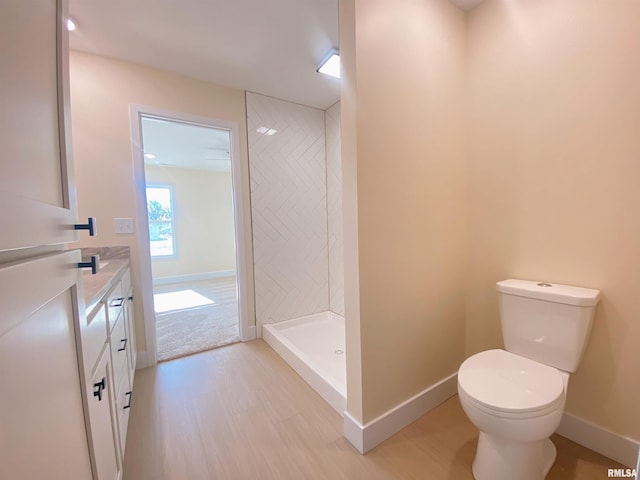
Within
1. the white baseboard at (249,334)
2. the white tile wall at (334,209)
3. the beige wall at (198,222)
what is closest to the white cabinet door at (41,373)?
the white baseboard at (249,334)

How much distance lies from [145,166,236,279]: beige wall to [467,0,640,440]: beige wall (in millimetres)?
4953

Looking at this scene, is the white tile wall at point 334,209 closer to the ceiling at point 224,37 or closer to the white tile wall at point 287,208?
the white tile wall at point 287,208

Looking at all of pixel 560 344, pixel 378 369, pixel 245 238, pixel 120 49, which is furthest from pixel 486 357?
pixel 120 49

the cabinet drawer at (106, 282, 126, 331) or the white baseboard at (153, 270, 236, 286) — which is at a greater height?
the cabinet drawer at (106, 282, 126, 331)

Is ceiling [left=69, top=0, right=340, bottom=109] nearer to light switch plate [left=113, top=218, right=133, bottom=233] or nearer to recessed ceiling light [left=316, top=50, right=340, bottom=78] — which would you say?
recessed ceiling light [left=316, top=50, right=340, bottom=78]

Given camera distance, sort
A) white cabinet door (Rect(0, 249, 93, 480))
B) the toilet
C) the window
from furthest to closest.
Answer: the window < the toilet < white cabinet door (Rect(0, 249, 93, 480))

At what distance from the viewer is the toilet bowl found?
1.02 meters

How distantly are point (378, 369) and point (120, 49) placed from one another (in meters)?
2.77

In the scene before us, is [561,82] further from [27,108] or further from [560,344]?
[27,108]

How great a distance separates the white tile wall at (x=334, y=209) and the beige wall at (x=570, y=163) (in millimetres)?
1397

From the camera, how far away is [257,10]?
1.63m

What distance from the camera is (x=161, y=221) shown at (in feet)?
17.9

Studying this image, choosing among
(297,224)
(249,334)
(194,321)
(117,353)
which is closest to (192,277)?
(194,321)

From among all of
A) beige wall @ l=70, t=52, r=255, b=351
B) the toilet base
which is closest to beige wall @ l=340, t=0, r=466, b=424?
the toilet base
